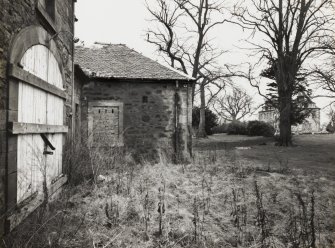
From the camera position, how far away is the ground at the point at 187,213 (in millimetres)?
3885

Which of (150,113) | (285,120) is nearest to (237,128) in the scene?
(285,120)

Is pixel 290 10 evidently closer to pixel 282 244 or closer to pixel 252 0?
pixel 252 0

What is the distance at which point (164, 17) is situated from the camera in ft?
72.3

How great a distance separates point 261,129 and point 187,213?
21107 millimetres

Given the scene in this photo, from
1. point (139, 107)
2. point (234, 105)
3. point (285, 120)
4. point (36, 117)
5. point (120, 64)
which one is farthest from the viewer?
point (234, 105)

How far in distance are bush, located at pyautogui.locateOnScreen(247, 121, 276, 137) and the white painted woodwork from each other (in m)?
21.7

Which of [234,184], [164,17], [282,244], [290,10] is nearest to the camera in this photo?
[282,244]

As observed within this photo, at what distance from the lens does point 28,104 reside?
388 cm

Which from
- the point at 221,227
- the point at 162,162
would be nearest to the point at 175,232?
the point at 221,227

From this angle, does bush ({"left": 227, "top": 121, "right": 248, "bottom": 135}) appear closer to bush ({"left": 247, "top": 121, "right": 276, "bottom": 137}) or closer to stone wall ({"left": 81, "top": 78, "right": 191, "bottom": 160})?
bush ({"left": 247, "top": 121, "right": 276, "bottom": 137})

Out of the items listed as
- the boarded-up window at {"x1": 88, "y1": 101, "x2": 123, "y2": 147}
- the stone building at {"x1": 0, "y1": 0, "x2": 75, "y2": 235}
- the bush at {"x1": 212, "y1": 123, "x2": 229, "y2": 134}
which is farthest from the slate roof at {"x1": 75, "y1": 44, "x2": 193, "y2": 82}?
the bush at {"x1": 212, "y1": 123, "x2": 229, "y2": 134}

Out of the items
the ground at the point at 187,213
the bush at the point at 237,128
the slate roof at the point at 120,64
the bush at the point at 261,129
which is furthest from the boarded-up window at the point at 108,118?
the bush at the point at 237,128

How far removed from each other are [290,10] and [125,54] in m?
10.1

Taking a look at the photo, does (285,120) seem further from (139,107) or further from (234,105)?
(234,105)
